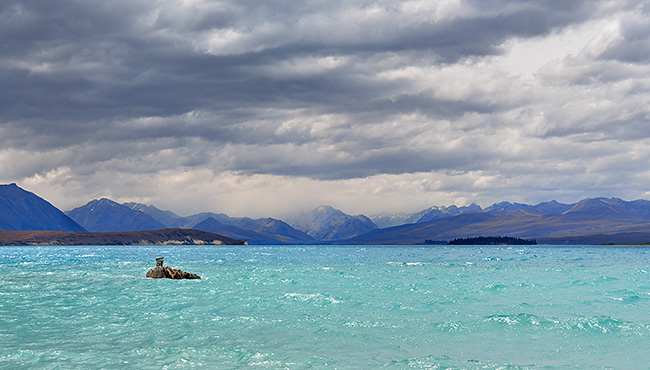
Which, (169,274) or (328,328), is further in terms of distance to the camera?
(169,274)

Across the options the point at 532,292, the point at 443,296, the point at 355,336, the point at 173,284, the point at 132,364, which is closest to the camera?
the point at 132,364

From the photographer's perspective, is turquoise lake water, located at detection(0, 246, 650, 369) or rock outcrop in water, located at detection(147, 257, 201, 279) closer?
turquoise lake water, located at detection(0, 246, 650, 369)

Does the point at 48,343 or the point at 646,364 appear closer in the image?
the point at 646,364

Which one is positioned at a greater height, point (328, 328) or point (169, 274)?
point (169, 274)

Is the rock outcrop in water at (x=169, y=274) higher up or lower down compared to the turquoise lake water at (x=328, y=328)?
higher up

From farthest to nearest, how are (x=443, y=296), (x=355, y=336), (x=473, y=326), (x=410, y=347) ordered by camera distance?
(x=443, y=296)
(x=473, y=326)
(x=355, y=336)
(x=410, y=347)

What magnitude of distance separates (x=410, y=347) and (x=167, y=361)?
466 inches

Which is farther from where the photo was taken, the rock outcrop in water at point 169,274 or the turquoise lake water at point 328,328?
the rock outcrop in water at point 169,274

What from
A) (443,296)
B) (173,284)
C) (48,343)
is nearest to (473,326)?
(443,296)

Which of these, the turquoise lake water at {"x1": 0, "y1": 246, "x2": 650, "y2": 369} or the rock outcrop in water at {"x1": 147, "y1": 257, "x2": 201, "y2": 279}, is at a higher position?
the rock outcrop in water at {"x1": 147, "y1": 257, "x2": 201, "y2": 279}

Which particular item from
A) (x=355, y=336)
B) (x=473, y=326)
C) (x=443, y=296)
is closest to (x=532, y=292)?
(x=443, y=296)

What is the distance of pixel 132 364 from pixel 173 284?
139 feet

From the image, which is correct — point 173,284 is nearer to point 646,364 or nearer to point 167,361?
point 167,361

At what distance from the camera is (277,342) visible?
29.1m
